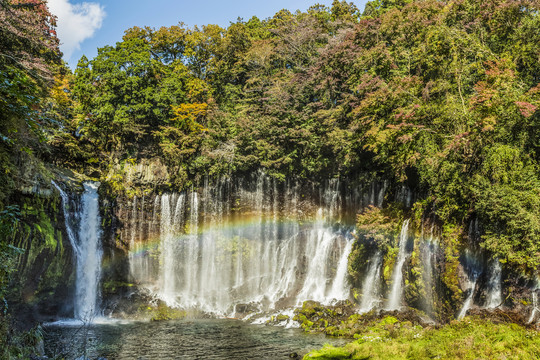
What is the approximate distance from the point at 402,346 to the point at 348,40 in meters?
21.7

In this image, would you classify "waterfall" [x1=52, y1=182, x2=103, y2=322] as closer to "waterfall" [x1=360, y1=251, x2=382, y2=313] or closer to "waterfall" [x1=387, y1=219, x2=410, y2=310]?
"waterfall" [x1=360, y1=251, x2=382, y2=313]

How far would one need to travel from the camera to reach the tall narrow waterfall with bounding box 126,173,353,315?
88.2 ft


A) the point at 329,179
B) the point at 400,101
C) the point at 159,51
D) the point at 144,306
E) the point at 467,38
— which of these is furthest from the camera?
the point at 159,51

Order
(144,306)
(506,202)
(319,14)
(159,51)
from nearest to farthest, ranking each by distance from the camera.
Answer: (506,202)
(144,306)
(319,14)
(159,51)

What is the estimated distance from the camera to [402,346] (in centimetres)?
1098

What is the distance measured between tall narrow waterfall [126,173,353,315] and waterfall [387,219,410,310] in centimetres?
622

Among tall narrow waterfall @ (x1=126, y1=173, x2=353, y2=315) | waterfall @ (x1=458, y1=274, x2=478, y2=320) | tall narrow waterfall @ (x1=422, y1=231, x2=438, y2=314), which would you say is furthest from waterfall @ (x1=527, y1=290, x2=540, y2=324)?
tall narrow waterfall @ (x1=126, y1=173, x2=353, y2=315)

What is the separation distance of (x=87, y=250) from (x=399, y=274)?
20.2m

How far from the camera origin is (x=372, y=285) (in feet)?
71.7

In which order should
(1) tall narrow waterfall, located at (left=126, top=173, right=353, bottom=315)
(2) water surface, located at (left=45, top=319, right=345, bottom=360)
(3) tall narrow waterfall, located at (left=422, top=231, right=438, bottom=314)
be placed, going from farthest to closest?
(1) tall narrow waterfall, located at (left=126, top=173, right=353, bottom=315) < (3) tall narrow waterfall, located at (left=422, top=231, right=438, bottom=314) < (2) water surface, located at (left=45, top=319, right=345, bottom=360)

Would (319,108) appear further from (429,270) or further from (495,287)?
(495,287)

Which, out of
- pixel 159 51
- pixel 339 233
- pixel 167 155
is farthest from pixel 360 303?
pixel 159 51

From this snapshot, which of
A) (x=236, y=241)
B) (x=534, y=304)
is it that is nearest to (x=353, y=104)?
(x=236, y=241)

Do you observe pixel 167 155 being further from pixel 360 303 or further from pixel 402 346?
pixel 402 346
